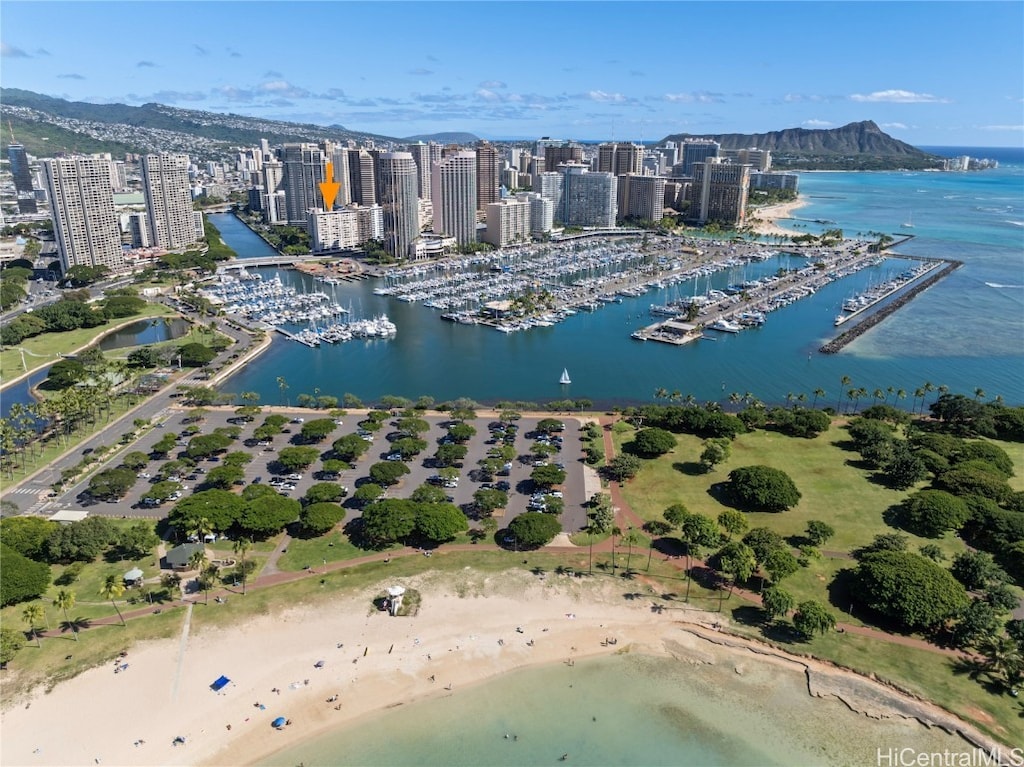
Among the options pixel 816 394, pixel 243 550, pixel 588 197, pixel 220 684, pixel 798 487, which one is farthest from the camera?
pixel 588 197

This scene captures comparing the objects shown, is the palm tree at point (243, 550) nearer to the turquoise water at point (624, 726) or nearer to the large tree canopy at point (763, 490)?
the turquoise water at point (624, 726)

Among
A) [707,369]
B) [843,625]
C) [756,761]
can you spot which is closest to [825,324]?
[707,369]

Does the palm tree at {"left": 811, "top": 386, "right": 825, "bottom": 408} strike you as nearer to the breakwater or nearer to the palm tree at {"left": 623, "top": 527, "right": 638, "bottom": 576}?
the breakwater

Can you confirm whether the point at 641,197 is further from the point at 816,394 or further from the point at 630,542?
the point at 630,542

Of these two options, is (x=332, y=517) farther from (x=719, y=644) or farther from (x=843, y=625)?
(x=843, y=625)

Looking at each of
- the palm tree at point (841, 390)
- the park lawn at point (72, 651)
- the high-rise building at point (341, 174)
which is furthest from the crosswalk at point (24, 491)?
the high-rise building at point (341, 174)

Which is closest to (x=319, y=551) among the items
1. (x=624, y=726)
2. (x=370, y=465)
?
(x=370, y=465)
